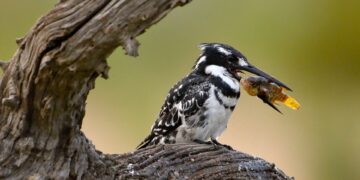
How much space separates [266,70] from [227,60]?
95.9 inches

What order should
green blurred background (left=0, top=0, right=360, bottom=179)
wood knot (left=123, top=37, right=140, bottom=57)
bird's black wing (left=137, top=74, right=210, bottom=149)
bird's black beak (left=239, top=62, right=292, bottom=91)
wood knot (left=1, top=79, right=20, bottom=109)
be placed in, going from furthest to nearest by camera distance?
green blurred background (left=0, top=0, right=360, bottom=179), bird's black wing (left=137, top=74, right=210, bottom=149), bird's black beak (left=239, top=62, right=292, bottom=91), wood knot (left=1, top=79, right=20, bottom=109), wood knot (left=123, top=37, right=140, bottom=57)

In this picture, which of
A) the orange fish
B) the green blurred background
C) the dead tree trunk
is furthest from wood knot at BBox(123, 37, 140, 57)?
the green blurred background

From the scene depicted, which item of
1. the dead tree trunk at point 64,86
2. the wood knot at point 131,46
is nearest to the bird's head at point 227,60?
the dead tree trunk at point 64,86

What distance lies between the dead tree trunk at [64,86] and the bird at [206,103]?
115cm

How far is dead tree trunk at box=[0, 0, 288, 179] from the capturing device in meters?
4.10

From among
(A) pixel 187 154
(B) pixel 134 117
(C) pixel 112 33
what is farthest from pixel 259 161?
(B) pixel 134 117

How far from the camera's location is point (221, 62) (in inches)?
243

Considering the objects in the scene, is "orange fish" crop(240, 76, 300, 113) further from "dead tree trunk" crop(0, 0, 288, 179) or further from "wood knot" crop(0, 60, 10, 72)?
"wood knot" crop(0, 60, 10, 72)

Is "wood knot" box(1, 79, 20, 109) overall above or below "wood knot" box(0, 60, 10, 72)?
below

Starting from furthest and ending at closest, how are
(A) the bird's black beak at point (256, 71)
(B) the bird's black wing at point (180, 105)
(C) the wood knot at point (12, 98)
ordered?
(B) the bird's black wing at point (180, 105), (A) the bird's black beak at point (256, 71), (C) the wood knot at point (12, 98)

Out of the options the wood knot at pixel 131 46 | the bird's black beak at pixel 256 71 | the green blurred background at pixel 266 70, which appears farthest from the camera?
the green blurred background at pixel 266 70

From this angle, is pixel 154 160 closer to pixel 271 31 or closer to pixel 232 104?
pixel 232 104

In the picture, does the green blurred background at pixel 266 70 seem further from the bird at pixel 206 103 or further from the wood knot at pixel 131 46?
the wood knot at pixel 131 46

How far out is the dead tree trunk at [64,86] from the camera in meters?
4.10
